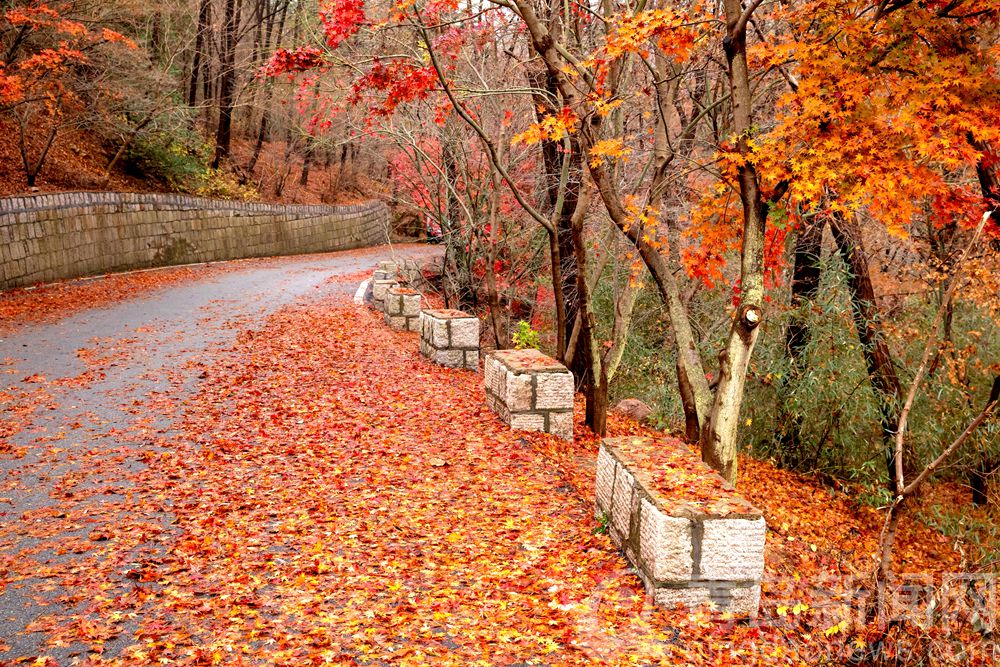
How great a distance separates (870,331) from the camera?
1116 cm

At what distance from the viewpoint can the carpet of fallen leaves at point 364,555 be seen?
184 inches

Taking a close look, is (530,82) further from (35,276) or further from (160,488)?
(35,276)

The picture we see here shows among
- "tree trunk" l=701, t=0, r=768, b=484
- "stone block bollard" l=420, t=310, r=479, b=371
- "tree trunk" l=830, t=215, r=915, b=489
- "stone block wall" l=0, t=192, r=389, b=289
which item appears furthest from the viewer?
"stone block wall" l=0, t=192, r=389, b=289

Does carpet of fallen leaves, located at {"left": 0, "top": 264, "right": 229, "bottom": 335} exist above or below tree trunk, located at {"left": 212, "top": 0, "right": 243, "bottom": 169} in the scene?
below

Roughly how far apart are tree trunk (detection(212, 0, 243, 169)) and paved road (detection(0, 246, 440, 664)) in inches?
606

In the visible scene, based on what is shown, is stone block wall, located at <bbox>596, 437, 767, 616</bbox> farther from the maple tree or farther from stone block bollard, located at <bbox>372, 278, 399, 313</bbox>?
the maple tree

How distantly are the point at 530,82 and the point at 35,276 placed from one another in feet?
39.2

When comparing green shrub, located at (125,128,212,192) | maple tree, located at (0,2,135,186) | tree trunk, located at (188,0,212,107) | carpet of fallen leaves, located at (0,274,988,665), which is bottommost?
carpet of fallen leaves, located at (0,274,988,665)

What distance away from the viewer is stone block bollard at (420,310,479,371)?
1286 cm

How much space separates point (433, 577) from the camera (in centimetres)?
566

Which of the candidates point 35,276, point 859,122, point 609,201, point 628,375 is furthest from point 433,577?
point 35,276

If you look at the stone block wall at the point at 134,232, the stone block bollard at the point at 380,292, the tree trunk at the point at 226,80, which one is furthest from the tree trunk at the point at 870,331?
the tree trunk at the point at 226,80

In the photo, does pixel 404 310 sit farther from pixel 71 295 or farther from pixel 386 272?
pixel 71 295

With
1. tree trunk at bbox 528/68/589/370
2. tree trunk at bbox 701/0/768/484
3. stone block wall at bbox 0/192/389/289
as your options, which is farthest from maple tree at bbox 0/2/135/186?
tree trunk at bbox 701/0/768/484
